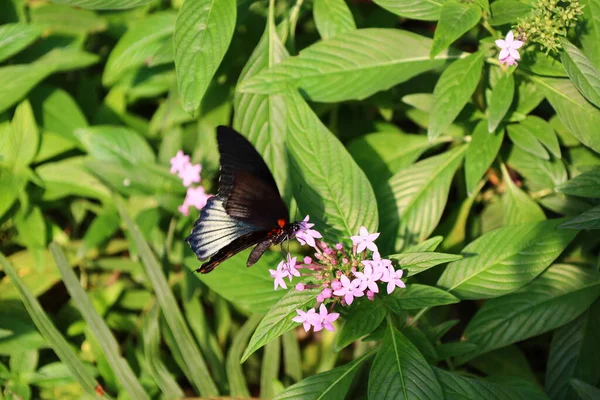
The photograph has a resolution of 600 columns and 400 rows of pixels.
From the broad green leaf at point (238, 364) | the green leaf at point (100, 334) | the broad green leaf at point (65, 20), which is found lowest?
the broad green leaf at point (238, 364)

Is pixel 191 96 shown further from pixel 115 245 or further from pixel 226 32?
pixel 115 245

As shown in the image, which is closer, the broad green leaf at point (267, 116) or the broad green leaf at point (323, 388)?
the broad green leaf at point (323, 388)

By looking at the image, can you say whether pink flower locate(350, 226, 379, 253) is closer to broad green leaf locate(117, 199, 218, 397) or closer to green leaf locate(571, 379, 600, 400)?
green leaf locate(571, 379, 600, 400)

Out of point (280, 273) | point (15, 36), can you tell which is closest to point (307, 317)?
point (280, 273)

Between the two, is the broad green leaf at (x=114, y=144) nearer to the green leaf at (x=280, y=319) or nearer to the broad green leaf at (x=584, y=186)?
the green leaf at (x=280, y=319)

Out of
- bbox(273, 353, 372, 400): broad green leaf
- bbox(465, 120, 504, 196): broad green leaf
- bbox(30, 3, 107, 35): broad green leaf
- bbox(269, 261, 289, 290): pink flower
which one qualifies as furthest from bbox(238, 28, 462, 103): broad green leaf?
bbox(30, 3, 107, 35): broad green leaf

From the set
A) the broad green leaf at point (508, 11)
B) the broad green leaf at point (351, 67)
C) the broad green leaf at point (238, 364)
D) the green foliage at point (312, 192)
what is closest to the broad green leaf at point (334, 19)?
the green foliage at point (312, 192)
